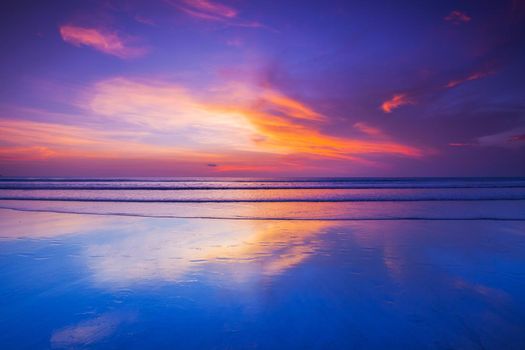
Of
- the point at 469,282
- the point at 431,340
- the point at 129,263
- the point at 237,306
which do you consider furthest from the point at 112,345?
the point at 469,282

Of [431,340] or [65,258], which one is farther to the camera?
[65,258]

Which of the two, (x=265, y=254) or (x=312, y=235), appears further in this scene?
(x=312, y=235)

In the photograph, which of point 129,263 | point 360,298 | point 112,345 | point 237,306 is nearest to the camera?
point 112,345

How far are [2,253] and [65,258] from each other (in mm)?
1653

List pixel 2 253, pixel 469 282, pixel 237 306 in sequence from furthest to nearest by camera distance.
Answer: pixel 2 253
pixel 469 282
pixel 237 306

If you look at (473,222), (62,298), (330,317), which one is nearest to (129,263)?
(62,298)

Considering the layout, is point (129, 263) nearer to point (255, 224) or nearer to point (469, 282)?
point (255, 224)

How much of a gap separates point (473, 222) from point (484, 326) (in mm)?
8002

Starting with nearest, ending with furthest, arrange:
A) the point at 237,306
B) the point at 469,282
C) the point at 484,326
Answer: the point at 484,326, the point at 237,306, the point at 469,282

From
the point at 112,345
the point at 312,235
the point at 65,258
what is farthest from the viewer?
the point at 312,235

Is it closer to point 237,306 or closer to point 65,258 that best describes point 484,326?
point 237,306

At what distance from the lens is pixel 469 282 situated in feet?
14.4

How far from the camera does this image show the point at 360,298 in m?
3.85

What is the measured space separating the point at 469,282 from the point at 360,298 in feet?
6.28
